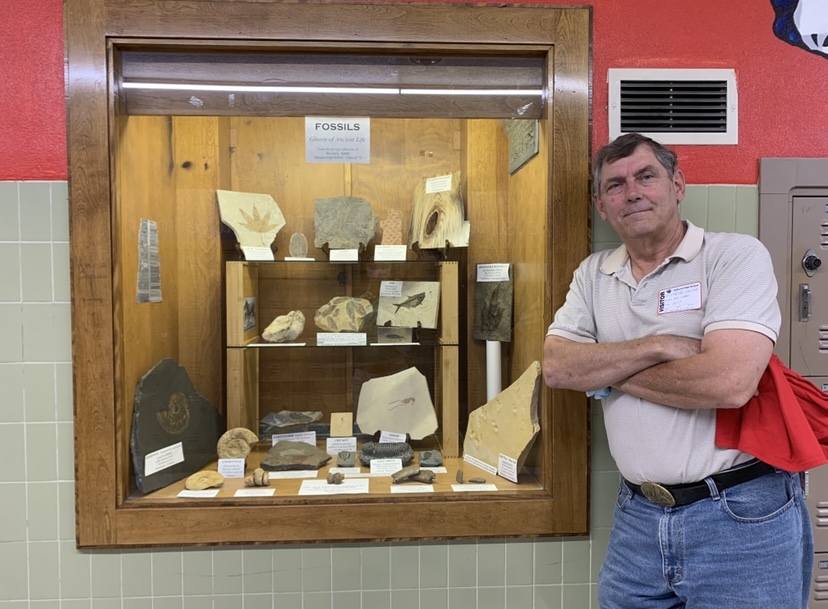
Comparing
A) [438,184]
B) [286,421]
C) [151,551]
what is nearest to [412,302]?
[438,184]

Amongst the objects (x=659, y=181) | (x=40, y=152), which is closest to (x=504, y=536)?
(x=659, y=181)

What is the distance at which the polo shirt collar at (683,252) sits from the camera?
1.48 meters

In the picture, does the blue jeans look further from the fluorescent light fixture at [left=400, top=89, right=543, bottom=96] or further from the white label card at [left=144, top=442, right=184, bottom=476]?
the white label card at [left=144, top=442, right=184, bottom=476]

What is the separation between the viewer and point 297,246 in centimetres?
222

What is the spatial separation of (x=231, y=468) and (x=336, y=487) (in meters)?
0.41

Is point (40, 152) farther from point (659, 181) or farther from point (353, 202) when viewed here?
point (659, 181)

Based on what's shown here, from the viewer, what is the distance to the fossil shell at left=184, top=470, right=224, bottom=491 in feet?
6.39

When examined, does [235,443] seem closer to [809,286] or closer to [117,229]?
[117,229]

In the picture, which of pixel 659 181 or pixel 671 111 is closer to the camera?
→ pixel 659 181

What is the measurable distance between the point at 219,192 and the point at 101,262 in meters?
0.52

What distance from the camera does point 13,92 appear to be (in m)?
1.83

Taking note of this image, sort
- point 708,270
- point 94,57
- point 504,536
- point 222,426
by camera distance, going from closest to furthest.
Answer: point 708,270 → point 94,57 → point 504,536 → point 222,426

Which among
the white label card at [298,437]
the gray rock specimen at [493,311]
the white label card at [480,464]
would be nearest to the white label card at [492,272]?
the gray rock specimen at [493,311]

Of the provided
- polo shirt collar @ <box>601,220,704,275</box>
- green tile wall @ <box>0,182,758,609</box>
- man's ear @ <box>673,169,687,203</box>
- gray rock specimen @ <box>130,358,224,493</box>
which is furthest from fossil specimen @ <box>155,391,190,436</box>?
man's ear @ <box>673,169,687,203</box>
